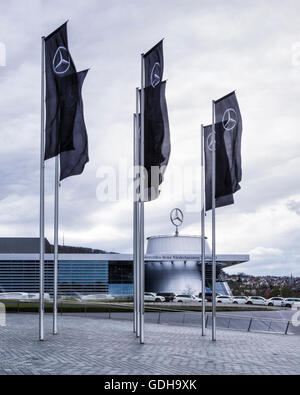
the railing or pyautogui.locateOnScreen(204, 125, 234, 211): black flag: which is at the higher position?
pyautogui.locateOnScreen(204, 125, 234, 211): black flag

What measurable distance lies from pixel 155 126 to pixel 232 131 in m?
3.33

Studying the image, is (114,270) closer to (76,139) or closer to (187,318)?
(187,318)

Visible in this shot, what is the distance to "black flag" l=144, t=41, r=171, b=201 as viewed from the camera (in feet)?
60.0

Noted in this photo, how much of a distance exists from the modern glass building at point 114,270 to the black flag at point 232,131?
64.6m

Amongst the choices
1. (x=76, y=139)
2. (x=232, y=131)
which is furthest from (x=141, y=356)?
(x=232, y=131)

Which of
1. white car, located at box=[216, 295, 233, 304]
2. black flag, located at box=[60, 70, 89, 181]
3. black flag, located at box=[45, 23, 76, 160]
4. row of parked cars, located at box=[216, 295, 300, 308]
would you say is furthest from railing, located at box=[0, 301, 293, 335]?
white car, located at box=[216, 295, 233, 304]

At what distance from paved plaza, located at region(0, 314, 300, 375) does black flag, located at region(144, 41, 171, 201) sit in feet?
16.2

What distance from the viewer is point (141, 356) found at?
14141mm

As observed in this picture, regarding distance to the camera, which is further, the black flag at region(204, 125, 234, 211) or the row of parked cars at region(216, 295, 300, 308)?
the row of parked cars at region(216, 295, 300, 308)

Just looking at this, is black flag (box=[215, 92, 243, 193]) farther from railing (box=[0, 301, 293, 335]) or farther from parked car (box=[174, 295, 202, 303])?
parked car (box=[174, 295, 202, 303])

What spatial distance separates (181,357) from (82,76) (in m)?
10.0

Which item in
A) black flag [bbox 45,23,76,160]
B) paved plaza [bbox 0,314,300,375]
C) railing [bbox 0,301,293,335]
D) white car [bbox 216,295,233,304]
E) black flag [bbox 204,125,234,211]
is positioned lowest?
white car [bbox 216,295,233,304]
